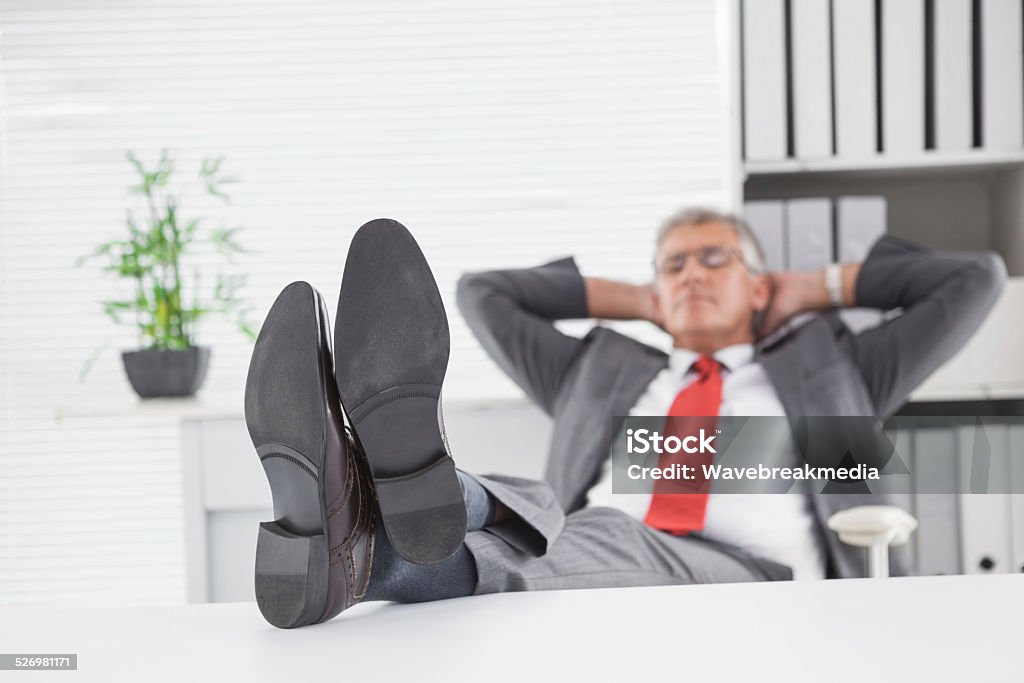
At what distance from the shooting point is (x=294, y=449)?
674 millimetres

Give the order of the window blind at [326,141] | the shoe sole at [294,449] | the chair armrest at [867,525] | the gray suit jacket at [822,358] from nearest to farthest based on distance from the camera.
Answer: the shoe sole at [294,449]
the chair armrest at [867,525]
the gray suit jacket at [822,358]
the window blind at [326,141]

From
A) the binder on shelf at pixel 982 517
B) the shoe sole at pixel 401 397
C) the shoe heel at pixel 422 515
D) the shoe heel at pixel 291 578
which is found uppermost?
the shoe sole at pixel 401 397

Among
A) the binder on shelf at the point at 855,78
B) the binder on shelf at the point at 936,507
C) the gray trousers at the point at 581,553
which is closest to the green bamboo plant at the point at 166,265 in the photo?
the gray trousers at the point at 581,553

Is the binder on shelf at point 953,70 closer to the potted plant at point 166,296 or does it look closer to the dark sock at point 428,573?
the dark sock at point 428,573

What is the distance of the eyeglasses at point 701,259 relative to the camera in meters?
1.52

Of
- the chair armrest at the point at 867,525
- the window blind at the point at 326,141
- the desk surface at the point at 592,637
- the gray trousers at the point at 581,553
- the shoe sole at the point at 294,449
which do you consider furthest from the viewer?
the window blind at the point at 326,141

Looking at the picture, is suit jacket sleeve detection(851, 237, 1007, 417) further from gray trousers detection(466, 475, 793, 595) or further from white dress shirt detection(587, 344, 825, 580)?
gray trousers detection(466, 475, 793, 595)

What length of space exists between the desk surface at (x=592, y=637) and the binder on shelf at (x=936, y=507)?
0.82 metres

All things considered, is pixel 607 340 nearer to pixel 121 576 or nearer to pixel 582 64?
pixel 582 64

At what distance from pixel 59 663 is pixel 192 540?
1.07 m

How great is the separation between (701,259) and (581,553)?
0.70m

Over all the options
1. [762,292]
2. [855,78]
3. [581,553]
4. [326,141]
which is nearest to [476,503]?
[581,553]

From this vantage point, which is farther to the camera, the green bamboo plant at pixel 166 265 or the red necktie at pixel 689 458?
the green bamboo plant at pixel 166 265

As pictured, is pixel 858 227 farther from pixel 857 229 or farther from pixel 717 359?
pixel 717 359
